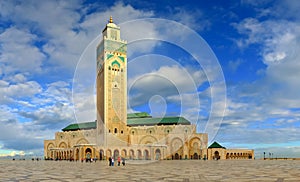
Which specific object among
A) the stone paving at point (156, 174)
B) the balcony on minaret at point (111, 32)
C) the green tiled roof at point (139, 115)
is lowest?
the stone paving at point (156, 174)

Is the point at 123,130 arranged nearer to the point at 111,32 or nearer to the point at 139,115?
the point at 139,115

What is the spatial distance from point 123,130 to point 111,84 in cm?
1240

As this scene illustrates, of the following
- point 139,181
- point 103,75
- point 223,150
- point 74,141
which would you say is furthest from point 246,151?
point 139,181

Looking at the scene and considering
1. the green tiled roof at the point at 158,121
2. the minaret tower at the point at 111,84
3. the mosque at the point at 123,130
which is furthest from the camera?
the green tiled roof at the point at 158,121

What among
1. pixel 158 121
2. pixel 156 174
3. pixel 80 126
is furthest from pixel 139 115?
pixel 156 174

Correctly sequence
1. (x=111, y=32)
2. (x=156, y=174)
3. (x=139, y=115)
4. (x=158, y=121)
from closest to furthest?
1. (x=156, y=174)
2. (x=111, y=32)
3. (x=158, y=121)
4. (x=139, y=115)

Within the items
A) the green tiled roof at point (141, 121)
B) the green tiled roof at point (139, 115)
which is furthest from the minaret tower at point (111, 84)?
the green tiled roof at point (139, 115)

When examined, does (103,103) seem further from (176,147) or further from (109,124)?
(176,147)

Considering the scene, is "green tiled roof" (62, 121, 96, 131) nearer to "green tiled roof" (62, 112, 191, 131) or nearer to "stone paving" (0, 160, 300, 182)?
"green tiled roof" (62, 112, 191, 131)

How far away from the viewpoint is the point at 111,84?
8569 cm

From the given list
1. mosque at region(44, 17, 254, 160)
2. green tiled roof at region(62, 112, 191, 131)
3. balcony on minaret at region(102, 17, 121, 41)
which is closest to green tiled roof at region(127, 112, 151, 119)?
green tiled roof at region(62, 112, 191, 131)

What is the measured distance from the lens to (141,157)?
77.4m

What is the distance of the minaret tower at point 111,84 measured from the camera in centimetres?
8450

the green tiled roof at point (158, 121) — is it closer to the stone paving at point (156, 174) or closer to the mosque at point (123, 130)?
the mosque at point (123, 130)
